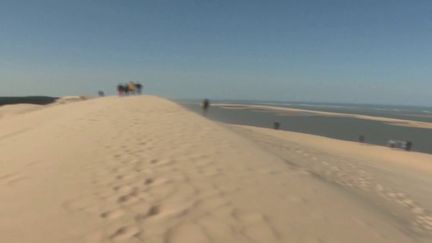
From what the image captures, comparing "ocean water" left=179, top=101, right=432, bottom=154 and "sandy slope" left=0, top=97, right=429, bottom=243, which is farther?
"ocean water" left=179, top=101, right=432, bottom=154

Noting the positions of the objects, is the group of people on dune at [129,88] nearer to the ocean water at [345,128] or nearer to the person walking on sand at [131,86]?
the person walking on sand at [131,86]

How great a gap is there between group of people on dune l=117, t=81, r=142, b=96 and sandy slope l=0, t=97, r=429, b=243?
1004 inches

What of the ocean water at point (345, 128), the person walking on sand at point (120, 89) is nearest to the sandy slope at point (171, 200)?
the ocean water at point (345, 128)

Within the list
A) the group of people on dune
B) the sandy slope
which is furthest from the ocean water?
the sandy slope

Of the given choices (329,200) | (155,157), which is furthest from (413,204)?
(155,157)

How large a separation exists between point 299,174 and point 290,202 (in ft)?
5.59

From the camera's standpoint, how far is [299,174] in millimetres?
6359

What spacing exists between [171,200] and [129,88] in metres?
30.8

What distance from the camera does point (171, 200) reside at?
454 cm

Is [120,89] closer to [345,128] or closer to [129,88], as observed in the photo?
[129,88]

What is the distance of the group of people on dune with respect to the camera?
32469mm

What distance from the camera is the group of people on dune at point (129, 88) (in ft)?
107

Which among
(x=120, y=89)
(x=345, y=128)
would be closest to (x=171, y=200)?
(x=120, y=89)

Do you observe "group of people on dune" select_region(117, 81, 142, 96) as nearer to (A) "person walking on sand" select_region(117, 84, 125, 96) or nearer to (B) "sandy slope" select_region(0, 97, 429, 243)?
(A) "person walking on sand" select_region(117, 84, 125, 96)
